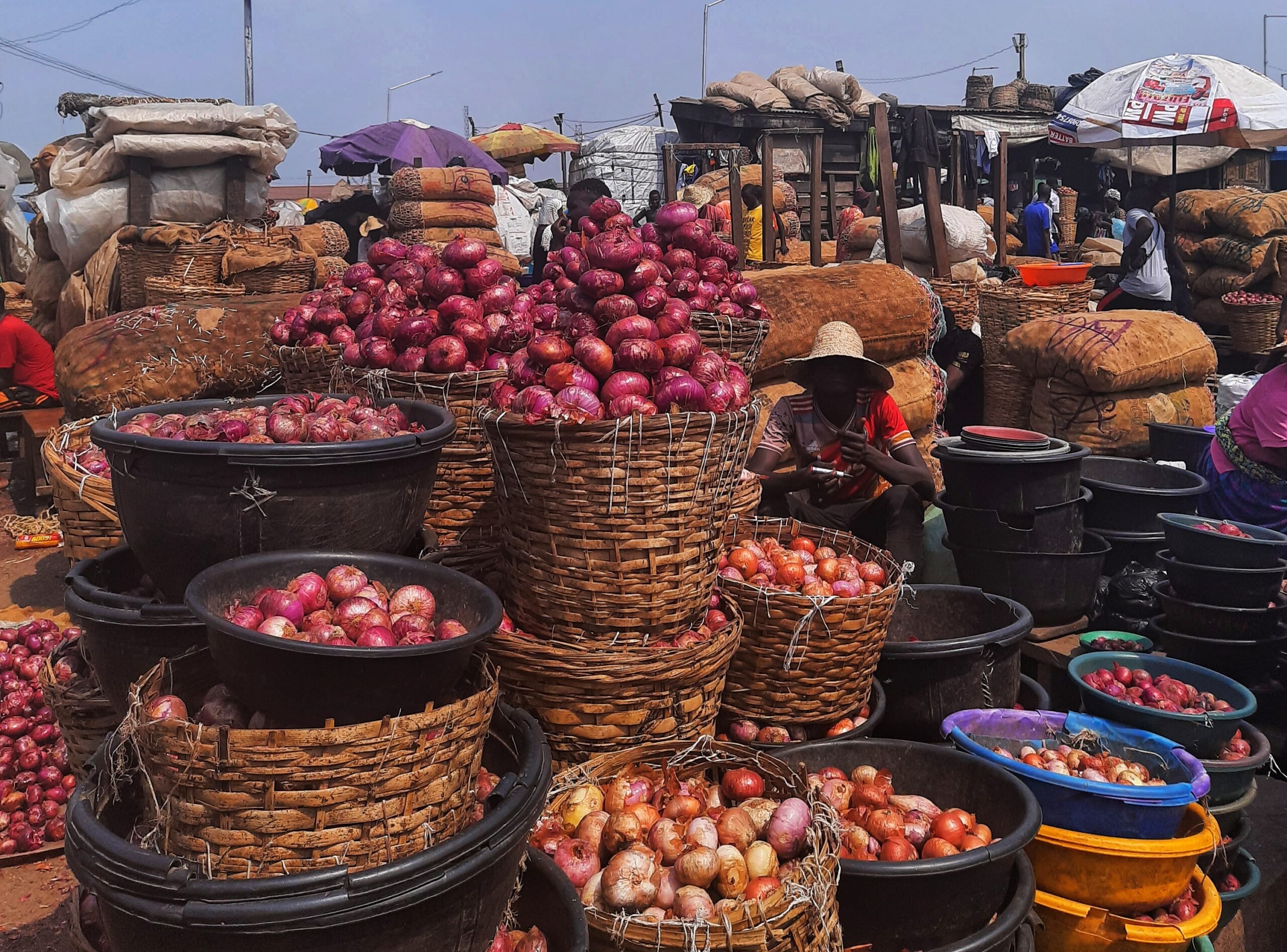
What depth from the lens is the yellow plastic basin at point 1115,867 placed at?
2.64 metres

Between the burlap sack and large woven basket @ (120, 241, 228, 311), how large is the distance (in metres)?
1.98

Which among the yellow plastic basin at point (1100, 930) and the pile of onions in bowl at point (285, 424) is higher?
the pile of onions in bowl at point (285, 424)

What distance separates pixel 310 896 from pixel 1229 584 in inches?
135

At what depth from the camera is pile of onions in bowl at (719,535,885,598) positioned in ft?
10.1

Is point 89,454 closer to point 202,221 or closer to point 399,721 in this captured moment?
point 399,721

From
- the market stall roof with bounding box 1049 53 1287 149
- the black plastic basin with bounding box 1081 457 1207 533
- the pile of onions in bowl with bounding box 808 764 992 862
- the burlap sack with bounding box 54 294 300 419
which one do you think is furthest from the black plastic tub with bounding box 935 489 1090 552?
the market stall roof with bounding box 1049 53 1287 149

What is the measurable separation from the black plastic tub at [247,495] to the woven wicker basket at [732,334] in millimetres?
1621

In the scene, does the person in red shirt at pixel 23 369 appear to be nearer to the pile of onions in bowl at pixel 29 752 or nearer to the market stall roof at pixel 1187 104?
the pile of onions in bowl at pixel 29 752

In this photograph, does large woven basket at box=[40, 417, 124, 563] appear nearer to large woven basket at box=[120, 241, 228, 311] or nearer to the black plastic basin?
large woven basket at box=[120, 241, 228, 311]

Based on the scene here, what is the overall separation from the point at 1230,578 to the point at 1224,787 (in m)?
0.87

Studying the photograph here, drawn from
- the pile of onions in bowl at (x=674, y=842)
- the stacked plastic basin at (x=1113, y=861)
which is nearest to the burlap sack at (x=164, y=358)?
the pile of onions in bowl at (x=674, y=842)

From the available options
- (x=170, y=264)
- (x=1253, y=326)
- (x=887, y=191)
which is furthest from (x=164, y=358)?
(x=1253, y=326)

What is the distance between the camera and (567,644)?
2498 millimetres

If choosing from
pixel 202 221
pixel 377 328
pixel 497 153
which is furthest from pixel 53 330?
pixel 497 153
